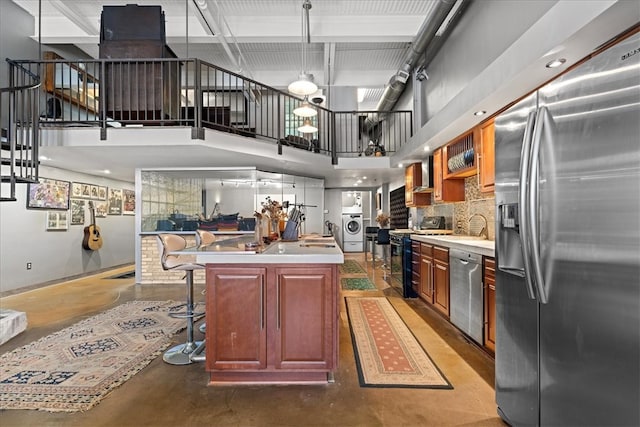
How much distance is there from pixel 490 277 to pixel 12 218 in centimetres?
703

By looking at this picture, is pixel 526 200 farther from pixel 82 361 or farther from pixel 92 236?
pixel 92 236

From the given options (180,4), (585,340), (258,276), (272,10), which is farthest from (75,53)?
(585,340)

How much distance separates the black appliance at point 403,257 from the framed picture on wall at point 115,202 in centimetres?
669

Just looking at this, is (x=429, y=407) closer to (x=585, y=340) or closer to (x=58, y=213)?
(x=585, y=340)

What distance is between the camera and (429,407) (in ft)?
6.53

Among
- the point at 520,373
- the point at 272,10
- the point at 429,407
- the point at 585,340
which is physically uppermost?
the point at 272,10

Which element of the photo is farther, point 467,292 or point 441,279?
point 441,279

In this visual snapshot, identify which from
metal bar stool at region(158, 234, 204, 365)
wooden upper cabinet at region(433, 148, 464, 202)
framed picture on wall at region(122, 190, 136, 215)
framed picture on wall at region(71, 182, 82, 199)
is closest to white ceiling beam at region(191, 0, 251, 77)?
metal bar stool at region(158, 234, 204, 365)

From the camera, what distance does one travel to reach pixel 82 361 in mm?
2621

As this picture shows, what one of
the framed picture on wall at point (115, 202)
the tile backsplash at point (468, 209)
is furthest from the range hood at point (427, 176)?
the framed picture on wall at point (115, 202)

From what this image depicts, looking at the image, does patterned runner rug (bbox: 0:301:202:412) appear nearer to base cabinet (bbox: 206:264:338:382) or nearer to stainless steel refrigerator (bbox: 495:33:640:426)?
base cabinet (bbox: 206:264:338:382)

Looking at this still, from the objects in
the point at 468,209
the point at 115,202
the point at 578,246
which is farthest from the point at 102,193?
the point at 578,246

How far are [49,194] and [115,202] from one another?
6.27 ft

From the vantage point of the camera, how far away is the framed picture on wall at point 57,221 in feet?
19.4
